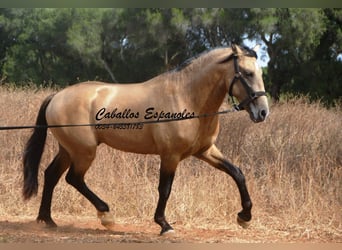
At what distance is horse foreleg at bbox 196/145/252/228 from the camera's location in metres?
4.69

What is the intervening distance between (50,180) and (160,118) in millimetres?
1471

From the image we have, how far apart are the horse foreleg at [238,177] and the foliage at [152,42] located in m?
2.49

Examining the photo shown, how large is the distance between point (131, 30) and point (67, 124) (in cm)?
312

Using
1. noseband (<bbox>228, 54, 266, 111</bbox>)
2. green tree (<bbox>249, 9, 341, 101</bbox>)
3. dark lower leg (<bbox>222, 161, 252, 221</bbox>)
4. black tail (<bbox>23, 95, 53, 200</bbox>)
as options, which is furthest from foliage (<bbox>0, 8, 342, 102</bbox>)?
dark lower leg (<bbox>222, 161, 252, 221</bbox>)

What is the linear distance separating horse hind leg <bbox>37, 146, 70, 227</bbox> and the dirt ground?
14cm

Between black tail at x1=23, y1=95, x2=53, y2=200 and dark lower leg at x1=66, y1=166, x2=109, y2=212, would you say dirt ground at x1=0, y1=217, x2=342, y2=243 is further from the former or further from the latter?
black tail at x1=23, y1=95, x2=53, y2=200

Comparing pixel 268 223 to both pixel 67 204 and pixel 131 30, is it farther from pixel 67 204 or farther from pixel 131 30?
pixel 131 30

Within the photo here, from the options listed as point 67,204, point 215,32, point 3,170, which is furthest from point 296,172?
point 3,170

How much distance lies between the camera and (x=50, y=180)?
5.07 m

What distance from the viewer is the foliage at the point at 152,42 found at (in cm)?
695

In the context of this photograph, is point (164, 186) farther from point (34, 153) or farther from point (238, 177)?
point (34, 153)

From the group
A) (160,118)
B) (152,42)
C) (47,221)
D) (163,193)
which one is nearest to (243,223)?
(163,193)

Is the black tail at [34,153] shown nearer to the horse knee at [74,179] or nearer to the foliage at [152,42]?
the horse knee at [74,179]

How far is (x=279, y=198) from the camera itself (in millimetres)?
5875
